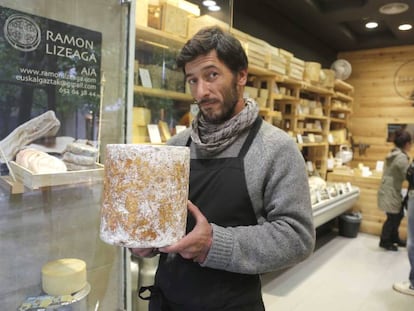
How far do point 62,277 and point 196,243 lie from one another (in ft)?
3.00

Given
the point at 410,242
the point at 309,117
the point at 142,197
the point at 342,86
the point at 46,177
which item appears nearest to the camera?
the point at 142,197

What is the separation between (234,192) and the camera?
98cm

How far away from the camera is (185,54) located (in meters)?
1.01

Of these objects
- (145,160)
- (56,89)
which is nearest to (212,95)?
(145,160)

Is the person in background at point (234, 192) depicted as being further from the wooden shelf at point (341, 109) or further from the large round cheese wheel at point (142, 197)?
the wooden shelf at point (341, 109)

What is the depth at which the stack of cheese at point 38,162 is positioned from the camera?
4.18 feet

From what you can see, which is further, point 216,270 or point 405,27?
point 405,27

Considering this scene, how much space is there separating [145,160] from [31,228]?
3.24 feet

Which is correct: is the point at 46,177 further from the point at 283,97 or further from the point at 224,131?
the point at 283,97

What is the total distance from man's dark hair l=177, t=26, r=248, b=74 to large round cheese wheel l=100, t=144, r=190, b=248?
385mm

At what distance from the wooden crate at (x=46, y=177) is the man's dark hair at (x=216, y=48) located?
26.5 inches

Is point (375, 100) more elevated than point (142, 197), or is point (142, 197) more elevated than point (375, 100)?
point (375, 100)

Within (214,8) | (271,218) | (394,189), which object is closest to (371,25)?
(394,189)

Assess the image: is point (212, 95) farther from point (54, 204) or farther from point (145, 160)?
point (54, 204)
